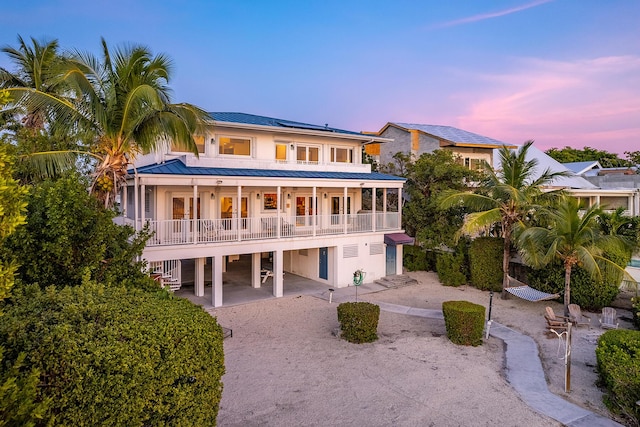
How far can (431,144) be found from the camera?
29.1 m

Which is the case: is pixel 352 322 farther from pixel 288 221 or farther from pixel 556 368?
pixel 288 221

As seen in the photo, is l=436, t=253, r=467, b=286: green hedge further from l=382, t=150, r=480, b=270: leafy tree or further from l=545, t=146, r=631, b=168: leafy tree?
l=545, t=146, r=631, b=168: leafy tree

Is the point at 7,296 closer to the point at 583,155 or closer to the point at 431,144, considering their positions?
the point at 431,144

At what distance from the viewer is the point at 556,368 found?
1089 centimetres

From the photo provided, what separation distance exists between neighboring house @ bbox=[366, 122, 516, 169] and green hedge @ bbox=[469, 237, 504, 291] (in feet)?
31.2

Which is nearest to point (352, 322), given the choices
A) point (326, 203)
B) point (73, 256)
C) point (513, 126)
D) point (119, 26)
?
point (73, 256)

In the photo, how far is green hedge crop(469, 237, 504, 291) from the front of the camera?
19.6 m

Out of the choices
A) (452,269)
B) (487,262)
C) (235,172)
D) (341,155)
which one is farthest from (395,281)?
(235,172)

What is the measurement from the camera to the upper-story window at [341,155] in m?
23.0

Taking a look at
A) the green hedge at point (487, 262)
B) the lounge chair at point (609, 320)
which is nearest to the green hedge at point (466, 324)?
the lounge chair at point (609, 320)

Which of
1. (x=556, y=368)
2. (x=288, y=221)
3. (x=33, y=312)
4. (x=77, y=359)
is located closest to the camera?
(x=77, y=359)

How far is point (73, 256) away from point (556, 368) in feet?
39.5

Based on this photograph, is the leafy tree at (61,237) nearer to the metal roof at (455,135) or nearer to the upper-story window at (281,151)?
the upper-story window at (281,151)

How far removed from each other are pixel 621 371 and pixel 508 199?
10.6 meters
